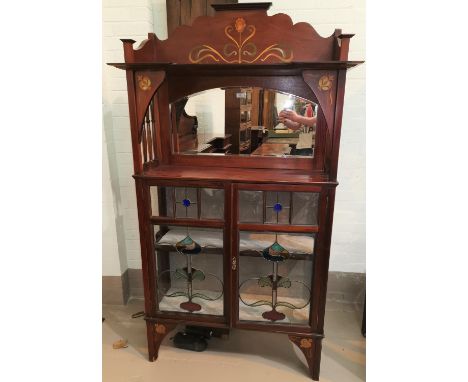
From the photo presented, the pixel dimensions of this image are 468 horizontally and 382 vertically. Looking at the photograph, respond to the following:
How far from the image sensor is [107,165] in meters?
2.04

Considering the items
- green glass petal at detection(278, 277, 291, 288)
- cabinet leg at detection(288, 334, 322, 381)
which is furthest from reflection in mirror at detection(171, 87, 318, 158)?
cabinet leg at detection(288, 334, 322, 381)

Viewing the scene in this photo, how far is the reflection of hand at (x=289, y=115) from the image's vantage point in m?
1.63

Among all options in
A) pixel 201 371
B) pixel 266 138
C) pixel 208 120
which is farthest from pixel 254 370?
pixel 208 120

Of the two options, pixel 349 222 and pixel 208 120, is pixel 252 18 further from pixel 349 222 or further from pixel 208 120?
pixel 349 222

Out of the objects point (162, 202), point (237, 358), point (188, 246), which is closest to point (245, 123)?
point (162, 202)

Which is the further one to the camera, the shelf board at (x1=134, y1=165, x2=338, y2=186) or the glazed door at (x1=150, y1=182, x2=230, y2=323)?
the glazed door at (x1=150, y1=182, x2=230, y2=323)

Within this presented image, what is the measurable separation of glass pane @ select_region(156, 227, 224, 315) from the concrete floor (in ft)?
1.05

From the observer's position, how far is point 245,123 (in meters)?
1.67

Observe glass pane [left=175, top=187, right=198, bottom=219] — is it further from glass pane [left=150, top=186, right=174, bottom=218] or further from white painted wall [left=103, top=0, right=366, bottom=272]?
white painted wall [left=103, top=0, right=366, bottom=272]

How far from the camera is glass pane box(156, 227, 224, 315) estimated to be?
5.55 ft

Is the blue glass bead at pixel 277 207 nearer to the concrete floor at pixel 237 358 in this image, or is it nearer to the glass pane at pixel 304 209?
the glass pane at pixel 304 209

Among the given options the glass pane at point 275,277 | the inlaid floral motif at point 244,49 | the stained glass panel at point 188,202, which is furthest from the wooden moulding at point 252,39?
the glass pane at point 275,277

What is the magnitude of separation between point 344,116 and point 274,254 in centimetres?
96

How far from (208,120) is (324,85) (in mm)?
624
